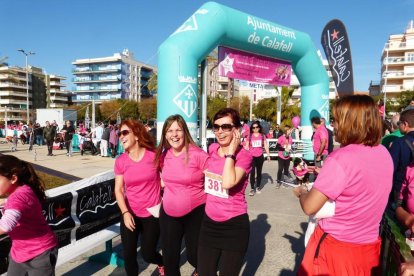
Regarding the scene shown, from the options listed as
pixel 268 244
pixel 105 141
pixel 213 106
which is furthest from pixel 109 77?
pixel 268 244

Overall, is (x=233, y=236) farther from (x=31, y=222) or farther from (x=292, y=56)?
(x=292, y=56)

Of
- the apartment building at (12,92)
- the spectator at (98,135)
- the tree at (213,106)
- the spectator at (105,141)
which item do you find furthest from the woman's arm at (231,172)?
the apartment building at (12,92)

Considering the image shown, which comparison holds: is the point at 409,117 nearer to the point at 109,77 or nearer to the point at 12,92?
the point at 109,77

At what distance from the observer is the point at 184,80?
808 cm

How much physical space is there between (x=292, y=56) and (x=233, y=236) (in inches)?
382

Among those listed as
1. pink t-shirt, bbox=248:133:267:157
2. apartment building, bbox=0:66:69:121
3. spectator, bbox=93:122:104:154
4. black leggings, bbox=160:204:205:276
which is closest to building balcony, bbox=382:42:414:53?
spectator, bbox=93:122:104:154

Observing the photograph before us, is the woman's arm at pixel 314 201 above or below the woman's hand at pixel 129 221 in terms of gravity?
above

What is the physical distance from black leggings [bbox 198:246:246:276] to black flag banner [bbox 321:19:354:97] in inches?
329

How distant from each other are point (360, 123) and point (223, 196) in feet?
3.95

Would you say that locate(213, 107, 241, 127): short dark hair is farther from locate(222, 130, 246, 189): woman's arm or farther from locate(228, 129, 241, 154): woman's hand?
locate(222, 130, 246, 189): woman's arm

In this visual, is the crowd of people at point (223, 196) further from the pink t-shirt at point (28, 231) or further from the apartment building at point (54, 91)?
the apartment building at point (54, 91)

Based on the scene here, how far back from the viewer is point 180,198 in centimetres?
292

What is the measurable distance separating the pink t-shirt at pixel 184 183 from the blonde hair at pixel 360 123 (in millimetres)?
1403

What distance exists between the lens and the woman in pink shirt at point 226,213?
2.57m
